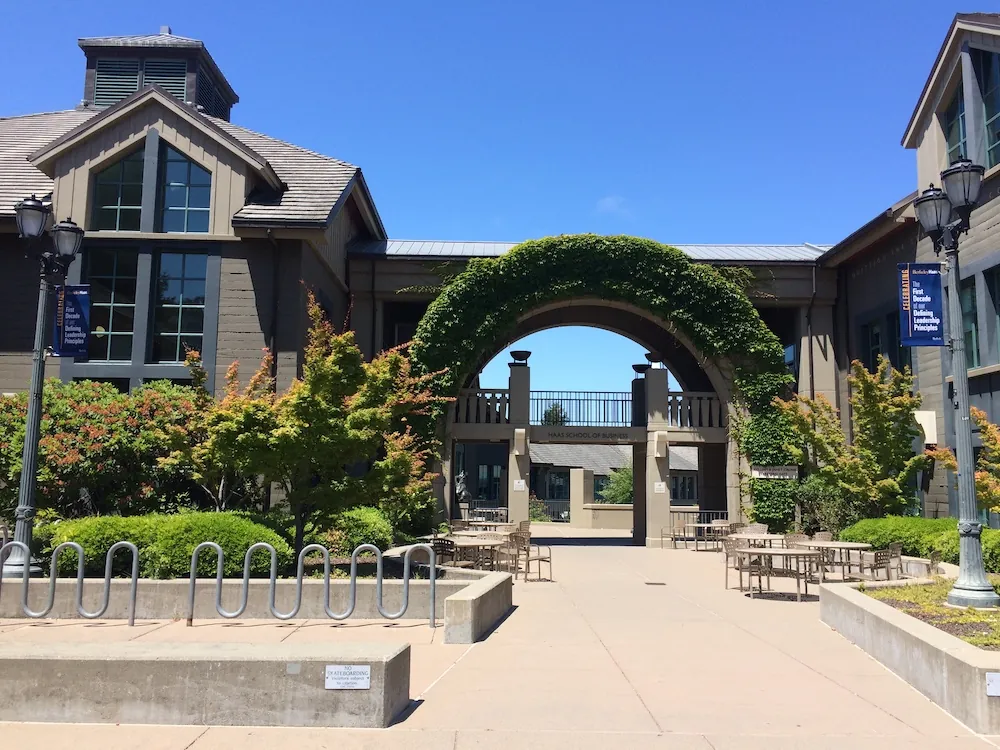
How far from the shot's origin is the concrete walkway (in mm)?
5688

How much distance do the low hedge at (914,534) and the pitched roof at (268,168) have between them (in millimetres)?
13661

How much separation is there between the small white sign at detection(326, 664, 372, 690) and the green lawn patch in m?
5.26

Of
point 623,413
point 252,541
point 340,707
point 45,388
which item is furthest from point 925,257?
point 45,388

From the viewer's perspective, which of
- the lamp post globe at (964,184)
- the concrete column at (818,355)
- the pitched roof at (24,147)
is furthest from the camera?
the concrete column at (818,355)

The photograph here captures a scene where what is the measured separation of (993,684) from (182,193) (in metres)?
19.1

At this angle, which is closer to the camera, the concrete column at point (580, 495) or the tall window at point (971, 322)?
the tall window at point (971, 322)

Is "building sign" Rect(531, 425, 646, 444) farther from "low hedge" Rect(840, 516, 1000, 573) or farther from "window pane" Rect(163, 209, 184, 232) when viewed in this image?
"window pane" Rect(163, 209, 184, 232)

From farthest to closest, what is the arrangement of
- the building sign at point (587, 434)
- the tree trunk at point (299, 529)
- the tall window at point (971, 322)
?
the building sign at point (587, 434)
the tall window at point (971, 322)
the tree trunk at point (299, 529)

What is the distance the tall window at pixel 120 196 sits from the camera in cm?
1977

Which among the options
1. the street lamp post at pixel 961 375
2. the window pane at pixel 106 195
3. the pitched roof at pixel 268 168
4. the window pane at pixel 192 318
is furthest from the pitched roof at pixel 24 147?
the street lamp post at pixel 961 375

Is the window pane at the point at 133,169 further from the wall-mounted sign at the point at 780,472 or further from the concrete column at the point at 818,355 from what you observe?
the concrete column at the point at 818,355

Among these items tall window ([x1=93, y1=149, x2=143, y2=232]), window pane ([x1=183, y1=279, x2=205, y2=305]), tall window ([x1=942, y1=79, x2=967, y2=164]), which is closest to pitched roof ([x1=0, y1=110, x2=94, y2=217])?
tall window ([x1=93, y1=149, x2=143, y2=232])

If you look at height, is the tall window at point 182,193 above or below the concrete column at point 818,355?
above

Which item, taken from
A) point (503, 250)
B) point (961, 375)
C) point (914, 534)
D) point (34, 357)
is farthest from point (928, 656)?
point (503, 250)
